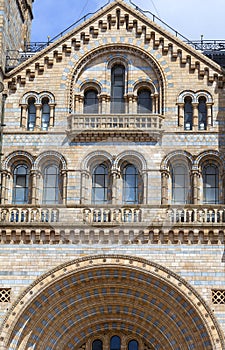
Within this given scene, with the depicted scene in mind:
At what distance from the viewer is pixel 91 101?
3231 cm

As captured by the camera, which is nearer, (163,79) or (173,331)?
(173,331)

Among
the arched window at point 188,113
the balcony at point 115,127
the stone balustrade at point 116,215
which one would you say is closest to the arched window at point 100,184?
the balcony at point 115,127

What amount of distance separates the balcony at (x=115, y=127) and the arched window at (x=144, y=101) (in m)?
0.72

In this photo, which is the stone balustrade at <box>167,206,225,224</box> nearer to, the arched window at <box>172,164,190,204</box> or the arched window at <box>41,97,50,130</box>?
the arched window at <box>172,164,190,204</box>

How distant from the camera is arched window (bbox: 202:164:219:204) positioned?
3084 cm

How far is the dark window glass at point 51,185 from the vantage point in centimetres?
3111

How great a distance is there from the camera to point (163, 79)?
31891mm

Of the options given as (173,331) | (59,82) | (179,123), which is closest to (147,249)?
(173,331)

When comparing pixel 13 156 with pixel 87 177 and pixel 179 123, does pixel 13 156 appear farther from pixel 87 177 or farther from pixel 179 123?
pixel 179 123

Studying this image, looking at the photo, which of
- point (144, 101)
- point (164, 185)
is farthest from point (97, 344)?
point (144, 101)

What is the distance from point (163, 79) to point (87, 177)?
14.4 feet

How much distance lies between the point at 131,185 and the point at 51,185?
2728mm

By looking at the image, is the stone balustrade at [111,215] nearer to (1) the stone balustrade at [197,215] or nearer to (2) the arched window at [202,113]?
(1) the stone balustrade at [197,215]

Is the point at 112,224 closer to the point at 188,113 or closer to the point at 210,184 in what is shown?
the point at 210,184
